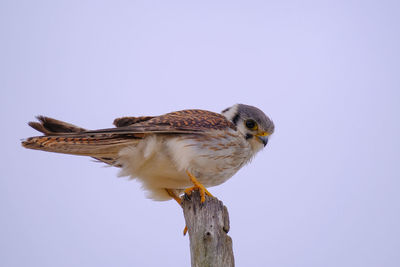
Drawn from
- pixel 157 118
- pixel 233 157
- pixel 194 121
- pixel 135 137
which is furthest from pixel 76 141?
pixel 233 157

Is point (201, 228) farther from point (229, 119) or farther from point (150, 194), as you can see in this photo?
point (229, 119)

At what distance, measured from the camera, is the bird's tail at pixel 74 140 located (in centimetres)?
338

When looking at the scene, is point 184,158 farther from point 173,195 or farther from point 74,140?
point 74,140

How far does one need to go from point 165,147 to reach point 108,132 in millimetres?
593

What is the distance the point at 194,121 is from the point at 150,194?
92cm

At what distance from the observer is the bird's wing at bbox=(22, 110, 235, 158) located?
11.2ft

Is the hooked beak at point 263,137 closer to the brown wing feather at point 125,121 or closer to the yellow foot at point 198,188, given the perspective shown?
the yellow foot at point 198,188

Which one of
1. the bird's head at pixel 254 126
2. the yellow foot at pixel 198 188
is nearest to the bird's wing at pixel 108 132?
the bird's head at pixel 254 126

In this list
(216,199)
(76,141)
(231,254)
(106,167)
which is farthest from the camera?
(106,167)

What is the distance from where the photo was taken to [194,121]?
3961 millimetres

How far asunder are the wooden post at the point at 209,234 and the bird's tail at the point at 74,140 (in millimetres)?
903

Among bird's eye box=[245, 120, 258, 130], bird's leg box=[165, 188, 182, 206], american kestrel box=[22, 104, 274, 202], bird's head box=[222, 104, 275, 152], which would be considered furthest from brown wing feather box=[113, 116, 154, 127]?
bird's eye box=[245, 120, 258, 130]

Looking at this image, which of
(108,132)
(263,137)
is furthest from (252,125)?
(108,132)

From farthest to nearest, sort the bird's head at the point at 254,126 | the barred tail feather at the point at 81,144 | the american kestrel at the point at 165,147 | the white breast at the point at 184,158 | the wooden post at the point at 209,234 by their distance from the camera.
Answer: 1. the bird's head at the point at 254,126
2. the white breast at the point at 184,158
3. the american kestrel at the point at 165,147
4. the barred tail feather at the point at 81,144
5. the wooden post at the point at 209,234
